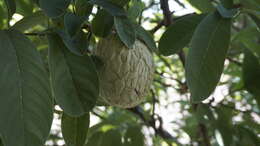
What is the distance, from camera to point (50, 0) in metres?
0.84

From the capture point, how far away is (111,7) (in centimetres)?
89

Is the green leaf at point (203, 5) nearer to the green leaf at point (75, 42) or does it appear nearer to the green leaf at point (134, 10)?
the green leaf at point (134, 10)

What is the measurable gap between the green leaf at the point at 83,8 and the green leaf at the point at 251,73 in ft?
1.78

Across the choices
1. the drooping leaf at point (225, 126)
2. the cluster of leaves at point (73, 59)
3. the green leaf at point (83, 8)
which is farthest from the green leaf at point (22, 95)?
the drooping leaf at point (225, 126)

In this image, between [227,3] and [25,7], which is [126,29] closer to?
[227,3]

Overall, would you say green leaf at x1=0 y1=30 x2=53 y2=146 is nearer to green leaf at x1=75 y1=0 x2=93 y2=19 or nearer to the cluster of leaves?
the cluster of leaves

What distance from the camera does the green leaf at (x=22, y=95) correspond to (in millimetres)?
735

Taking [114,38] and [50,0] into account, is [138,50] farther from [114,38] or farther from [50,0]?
[50,0]

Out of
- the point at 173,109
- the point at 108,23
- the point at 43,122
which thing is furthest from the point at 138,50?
the point at 173,109

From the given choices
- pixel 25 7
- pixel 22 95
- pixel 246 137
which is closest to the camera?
pixel 22 95

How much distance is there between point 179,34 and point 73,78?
0.89ft

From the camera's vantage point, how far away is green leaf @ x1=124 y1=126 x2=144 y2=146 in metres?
1.42

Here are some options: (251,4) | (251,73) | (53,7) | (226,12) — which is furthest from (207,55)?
(251,73)

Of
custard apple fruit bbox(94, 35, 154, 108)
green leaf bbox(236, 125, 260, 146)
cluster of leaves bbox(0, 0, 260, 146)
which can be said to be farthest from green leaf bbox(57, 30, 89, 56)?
green leaf bbox(236, 125, 260, 146)
